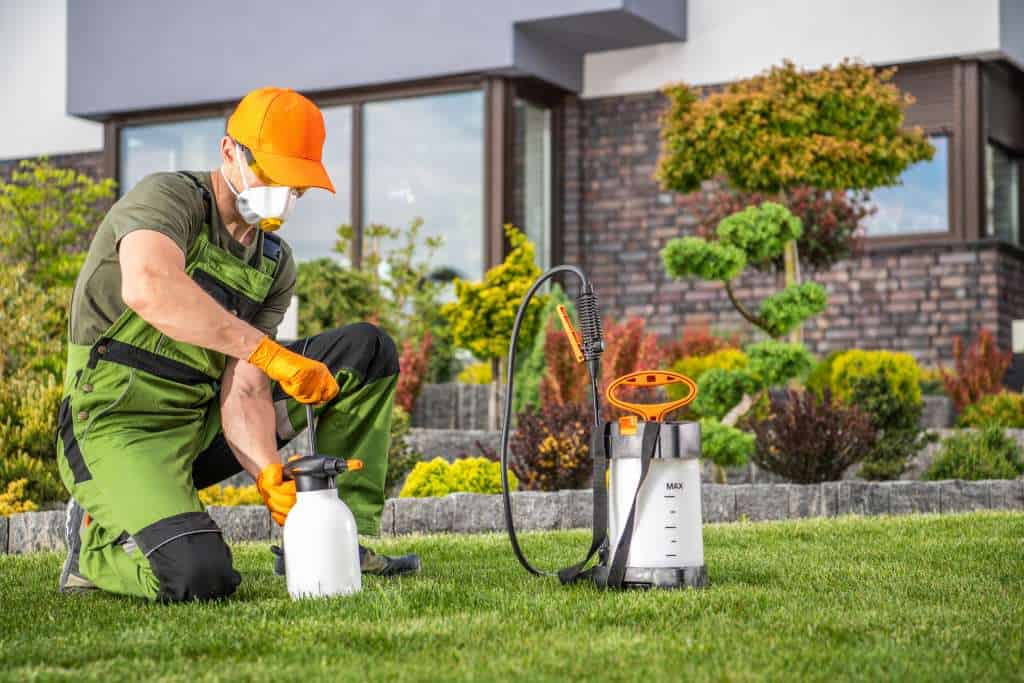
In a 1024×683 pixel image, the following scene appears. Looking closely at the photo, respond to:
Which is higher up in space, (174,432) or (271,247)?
(271,247)

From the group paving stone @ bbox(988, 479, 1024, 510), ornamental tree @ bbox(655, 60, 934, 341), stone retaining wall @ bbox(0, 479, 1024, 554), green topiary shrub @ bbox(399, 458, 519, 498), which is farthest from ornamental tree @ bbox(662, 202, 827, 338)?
green topiary shrub @ bbox(399, 458, 519, 498)

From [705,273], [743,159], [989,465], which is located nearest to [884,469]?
[989,465]

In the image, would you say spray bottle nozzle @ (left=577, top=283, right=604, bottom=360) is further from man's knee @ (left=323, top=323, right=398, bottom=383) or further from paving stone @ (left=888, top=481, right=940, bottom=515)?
paving stone @ (left=888, top=481, right=940, bottom=515)

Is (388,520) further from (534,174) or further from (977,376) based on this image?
(534,174)

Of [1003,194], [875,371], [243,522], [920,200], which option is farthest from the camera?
[1003,194]

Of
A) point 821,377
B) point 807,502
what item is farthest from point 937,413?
point 807,502

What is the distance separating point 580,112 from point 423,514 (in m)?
7.66

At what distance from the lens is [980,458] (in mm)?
6953

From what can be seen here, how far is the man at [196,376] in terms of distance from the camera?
3621 millimetres

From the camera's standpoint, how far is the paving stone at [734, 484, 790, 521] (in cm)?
630

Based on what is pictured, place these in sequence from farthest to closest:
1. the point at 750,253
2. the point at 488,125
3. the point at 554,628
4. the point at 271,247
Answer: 1. the point at 488,125
2. the point at 750,253
3. the point at 271,247
4. the point at 554,628

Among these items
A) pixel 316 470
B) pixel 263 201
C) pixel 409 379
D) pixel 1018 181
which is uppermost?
pixel 1018 181

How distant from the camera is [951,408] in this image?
31.8ft

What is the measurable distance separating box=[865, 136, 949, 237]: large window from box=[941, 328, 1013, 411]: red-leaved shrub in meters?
1.94
